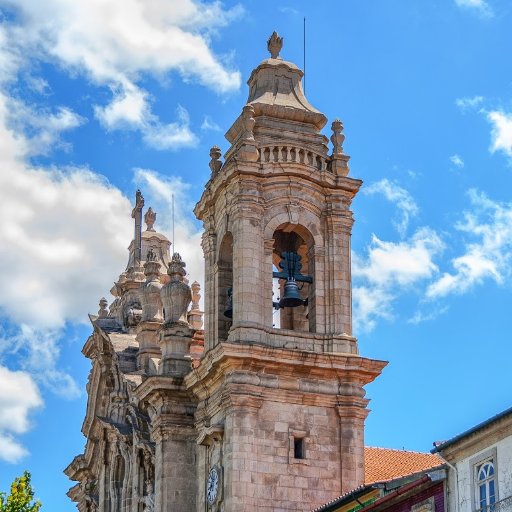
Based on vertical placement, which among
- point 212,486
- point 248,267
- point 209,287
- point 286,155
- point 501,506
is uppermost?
point 286,155

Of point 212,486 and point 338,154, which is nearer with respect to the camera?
point 212,486

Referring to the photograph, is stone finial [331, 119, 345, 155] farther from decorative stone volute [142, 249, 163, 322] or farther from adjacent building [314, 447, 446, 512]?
adjacent building [314, 447, 446, 512]

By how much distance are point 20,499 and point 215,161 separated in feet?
40.6

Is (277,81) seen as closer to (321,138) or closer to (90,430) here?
(321,138)

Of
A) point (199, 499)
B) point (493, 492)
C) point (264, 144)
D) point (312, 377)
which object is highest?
point (264, 144)

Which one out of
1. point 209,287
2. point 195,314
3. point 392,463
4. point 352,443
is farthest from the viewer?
point 195,314

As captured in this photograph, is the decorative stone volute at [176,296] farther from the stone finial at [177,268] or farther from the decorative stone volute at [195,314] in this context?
the decorative stone volute at [195,314]

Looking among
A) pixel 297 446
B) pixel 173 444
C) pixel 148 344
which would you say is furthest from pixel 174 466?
pixel 148 344

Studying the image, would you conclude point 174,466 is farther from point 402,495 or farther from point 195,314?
point 402,495

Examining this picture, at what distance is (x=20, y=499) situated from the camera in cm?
4822

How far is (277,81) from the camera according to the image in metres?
48.9

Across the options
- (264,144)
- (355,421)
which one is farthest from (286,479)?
(264,144)

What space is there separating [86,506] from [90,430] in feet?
9.66

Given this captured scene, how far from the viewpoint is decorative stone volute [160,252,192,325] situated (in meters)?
48.8
